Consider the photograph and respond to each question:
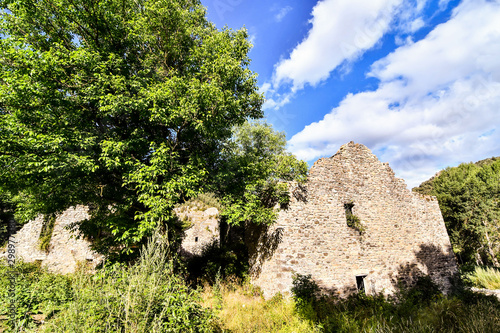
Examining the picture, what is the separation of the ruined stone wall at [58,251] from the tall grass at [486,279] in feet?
70.2

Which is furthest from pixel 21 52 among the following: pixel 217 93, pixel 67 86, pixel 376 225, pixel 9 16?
pixel 376 225

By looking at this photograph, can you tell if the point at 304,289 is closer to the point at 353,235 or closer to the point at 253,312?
the point at 253,312

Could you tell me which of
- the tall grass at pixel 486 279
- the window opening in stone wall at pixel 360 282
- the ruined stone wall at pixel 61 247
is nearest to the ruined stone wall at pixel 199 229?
the ruined stone wall at pixel 61 247

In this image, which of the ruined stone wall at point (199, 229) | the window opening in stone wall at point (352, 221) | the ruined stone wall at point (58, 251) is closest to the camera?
the window opening in stone wall at point (352, 221)

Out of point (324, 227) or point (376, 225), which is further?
point (376, 225)

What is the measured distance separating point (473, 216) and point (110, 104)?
27.3m

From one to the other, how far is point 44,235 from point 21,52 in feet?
40.4

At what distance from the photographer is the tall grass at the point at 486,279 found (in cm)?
1165

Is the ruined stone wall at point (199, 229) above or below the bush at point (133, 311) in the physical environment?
above

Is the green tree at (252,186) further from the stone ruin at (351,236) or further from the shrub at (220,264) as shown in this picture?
the shrub at (220,264)

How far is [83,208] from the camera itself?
568 inches

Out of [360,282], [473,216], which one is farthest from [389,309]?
[473,216]

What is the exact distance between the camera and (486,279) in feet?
39.6

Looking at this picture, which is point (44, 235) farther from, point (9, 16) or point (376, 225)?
point (376, 225)
